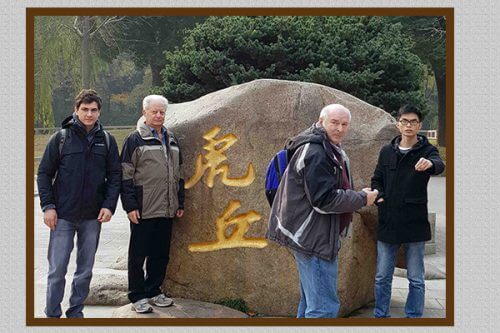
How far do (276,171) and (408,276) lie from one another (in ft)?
4.13

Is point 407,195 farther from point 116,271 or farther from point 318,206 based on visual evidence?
point 116,271

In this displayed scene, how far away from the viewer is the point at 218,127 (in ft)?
14.4

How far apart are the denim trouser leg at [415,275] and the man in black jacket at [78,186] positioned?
6.52ft

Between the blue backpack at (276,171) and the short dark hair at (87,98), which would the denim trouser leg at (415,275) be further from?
the short dark hair at (87,98)

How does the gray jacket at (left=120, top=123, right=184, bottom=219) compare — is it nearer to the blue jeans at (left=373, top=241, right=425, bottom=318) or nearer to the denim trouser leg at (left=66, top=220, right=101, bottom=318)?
the denim trouser leg at (left=66, top=220, right=101, bottom=318)

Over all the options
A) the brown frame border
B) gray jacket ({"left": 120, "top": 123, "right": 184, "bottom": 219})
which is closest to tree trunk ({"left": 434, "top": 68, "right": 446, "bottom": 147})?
the brown frame border

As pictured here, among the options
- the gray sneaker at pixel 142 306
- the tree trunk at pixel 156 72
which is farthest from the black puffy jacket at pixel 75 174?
the tree trunk at pixel 156 72

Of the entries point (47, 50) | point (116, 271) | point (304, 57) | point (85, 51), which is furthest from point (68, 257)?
point (85, 51)

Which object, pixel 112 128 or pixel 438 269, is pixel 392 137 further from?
pixel 112 128

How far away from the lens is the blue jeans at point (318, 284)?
10.4 feet

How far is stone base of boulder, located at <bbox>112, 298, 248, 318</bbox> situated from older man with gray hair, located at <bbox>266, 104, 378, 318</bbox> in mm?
1065

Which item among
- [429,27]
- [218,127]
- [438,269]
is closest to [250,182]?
[218,127]

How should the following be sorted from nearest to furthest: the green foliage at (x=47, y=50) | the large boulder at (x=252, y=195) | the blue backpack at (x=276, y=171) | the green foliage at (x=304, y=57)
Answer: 1. the blue backpack at (x=276, y=171)
2. the large boulder at (x=252, y=195)
3. the green foliage at (x=304, y=57)
4. the green foliage at (x=47, y=50)

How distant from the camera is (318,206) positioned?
305cm
